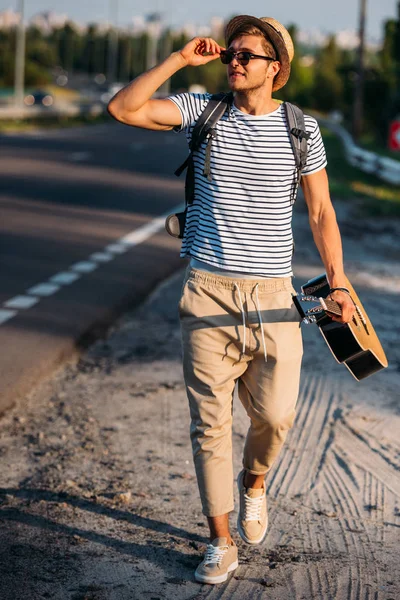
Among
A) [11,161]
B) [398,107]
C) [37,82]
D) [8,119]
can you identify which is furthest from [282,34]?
[37,82]

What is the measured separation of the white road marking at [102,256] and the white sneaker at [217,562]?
789 cm

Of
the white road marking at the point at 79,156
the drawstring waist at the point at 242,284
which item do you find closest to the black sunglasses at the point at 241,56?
the drawstring waist at the point at 242,284

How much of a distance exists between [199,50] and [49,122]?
4728 centimetres

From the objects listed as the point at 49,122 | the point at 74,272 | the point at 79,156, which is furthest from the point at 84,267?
the point at 49,122

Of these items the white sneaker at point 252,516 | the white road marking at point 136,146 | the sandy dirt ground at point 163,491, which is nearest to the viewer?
the sandy dirt ground at point 163,491

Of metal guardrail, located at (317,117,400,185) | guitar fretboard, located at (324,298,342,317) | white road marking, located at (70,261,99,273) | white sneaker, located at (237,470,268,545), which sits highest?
guitar fretboard, located at (324,298,342,317)

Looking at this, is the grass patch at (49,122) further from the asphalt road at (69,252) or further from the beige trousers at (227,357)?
the beige trousers at (227,357)

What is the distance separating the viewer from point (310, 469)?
5.73 metres

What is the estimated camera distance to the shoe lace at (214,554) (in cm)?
438

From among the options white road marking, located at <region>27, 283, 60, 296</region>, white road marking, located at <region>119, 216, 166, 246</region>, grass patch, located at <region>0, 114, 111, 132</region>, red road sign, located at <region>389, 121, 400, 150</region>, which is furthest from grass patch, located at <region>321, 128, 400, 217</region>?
grass patch, located at <region>0, 114, 111, 132</region>

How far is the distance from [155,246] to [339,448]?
305 inches

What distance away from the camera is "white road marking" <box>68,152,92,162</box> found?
27.8 m

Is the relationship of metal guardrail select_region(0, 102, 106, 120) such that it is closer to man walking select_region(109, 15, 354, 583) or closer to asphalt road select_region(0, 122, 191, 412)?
asphalt road select_region(0, 122, 191, 412)

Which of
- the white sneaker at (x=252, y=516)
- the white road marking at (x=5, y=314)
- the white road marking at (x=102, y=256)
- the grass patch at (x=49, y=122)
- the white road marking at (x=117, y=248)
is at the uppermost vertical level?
the white sneaker at (x=252, y=516)
